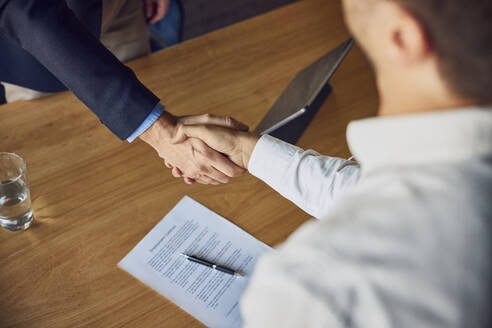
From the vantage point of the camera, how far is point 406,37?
1.57 ft

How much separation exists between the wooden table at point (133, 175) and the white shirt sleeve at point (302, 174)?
56mm

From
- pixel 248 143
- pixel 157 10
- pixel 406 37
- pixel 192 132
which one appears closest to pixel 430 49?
pixel 406 37

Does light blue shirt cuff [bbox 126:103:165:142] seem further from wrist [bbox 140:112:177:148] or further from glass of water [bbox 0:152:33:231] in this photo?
glass of water [bbox 0:152:33:231]

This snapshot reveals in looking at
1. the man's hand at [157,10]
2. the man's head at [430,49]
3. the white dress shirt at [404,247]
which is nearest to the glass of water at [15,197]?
the white dress shirt at [404,247]

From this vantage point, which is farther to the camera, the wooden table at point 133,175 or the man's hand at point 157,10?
the man's hand at point 157,10

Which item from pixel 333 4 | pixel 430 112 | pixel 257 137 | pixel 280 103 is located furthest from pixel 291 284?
pixel 333 4

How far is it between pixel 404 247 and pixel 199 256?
0.56m

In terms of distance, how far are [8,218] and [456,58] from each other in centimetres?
89

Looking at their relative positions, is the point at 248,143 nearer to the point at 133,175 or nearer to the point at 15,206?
the point at 133,175

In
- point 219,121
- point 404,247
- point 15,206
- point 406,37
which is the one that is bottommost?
point 15,206

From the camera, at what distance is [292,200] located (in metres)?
0.99

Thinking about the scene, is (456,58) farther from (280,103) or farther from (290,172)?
(280,103)

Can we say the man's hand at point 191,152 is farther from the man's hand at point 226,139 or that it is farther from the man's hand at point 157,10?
the man's hand at point 157,10

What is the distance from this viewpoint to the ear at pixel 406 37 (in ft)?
1.53
